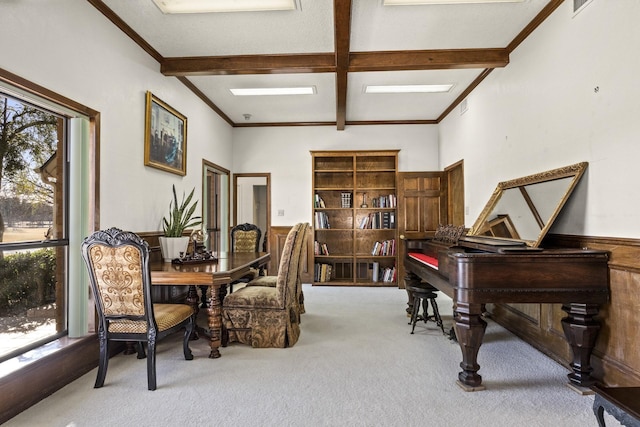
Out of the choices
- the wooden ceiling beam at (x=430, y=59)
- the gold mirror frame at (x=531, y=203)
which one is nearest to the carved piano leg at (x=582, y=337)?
the gold mirror frame at (x=531, y=203)

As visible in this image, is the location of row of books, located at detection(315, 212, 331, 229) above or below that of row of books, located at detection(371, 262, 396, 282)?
above

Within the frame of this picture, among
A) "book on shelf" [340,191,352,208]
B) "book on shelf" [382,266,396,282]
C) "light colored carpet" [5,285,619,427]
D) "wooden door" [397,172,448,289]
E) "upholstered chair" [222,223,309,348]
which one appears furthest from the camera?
"book on shelf" [340,191,352,208]

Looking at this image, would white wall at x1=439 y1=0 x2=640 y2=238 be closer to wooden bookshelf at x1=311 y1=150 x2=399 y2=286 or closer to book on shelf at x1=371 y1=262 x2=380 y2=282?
wooden bookshelf at x1=311 y1=150 x2=399 y2=286

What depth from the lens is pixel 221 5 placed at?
284 cm

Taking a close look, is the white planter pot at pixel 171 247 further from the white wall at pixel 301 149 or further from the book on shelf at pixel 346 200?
the book on shelf at pixel 346 200

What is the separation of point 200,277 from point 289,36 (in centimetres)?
233

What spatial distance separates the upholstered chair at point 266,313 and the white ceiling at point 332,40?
1.82 m

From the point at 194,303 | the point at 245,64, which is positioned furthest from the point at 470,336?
the point at 245,64

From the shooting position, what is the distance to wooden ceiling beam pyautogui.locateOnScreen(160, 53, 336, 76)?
3.67 m

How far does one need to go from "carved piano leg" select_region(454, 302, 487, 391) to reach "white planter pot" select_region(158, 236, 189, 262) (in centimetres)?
255

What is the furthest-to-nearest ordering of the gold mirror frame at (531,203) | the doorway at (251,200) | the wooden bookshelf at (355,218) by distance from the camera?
the doorway at (251,200), the wooden bookshelf at (355,218), the gold mirror frame at (531,203)

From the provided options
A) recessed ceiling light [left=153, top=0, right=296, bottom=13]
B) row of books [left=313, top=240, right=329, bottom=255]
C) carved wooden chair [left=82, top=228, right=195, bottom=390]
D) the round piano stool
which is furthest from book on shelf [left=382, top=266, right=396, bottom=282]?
recessed ceiling light [left=153, top=0, right=296, bottom=13]

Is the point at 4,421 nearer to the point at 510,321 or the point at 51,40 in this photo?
the point at 51,40

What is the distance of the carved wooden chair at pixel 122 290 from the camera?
7.03 ft
